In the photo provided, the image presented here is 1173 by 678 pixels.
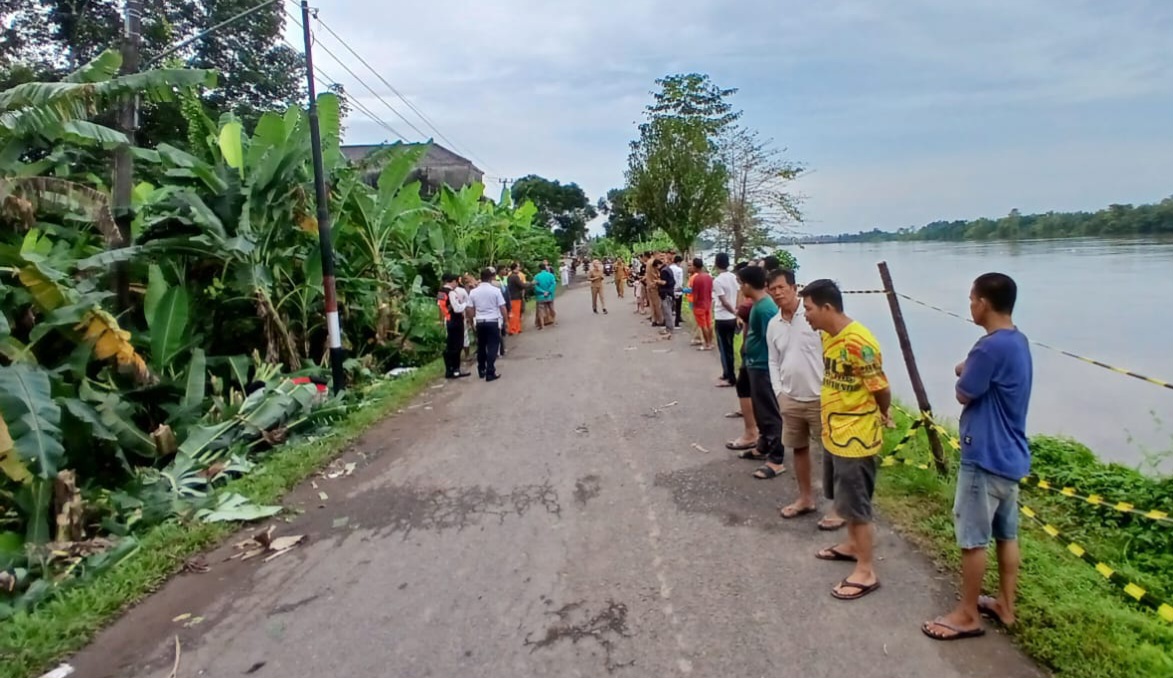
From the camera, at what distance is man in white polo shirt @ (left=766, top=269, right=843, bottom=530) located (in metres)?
4.71

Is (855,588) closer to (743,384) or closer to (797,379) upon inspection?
(797,379)

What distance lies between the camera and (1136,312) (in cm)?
1126

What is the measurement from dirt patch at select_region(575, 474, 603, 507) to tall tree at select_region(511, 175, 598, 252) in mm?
47429

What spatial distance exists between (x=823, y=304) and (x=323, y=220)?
7.09m

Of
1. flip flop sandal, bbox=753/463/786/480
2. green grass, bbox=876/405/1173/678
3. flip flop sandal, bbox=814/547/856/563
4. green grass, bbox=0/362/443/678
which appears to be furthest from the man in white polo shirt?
green grass, bbox=0/362/443/678

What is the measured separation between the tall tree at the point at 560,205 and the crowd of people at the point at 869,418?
48.5 metres

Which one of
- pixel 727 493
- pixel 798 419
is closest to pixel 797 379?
pixel 798 419

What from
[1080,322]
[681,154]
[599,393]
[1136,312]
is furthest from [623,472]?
[681,154]

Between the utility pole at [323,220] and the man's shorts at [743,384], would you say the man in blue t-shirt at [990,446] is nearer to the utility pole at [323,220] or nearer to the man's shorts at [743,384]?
the man's shorts at [743,384]

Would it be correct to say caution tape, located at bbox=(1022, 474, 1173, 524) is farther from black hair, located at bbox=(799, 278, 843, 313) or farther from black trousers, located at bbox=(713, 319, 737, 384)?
black trousers, located at bbox=(713, 319, 737, 384)

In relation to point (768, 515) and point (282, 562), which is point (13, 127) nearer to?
point (282, 562)

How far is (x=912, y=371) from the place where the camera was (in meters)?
5.49

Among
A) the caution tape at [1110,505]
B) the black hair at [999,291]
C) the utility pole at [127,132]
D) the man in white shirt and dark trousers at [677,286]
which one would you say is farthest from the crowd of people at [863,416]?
the man in white shirt and dark trousers at [677,286]

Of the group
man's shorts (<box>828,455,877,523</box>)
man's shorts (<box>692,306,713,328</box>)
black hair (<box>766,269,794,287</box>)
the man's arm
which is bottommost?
man's shorts (<box>828,455,877,523</box>)
